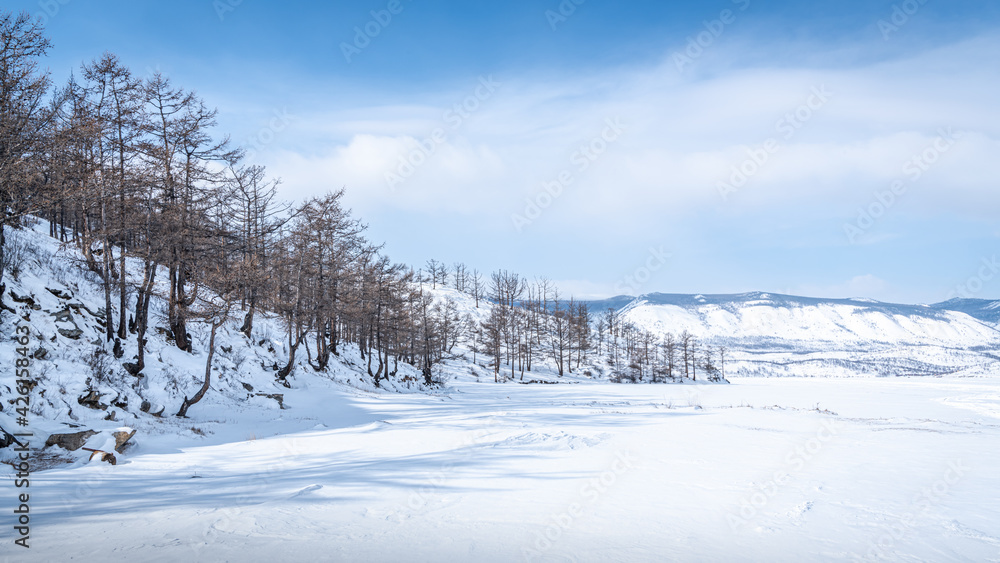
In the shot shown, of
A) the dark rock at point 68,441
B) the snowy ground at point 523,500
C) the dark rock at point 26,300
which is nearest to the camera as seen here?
the snowy ground at point 523,500

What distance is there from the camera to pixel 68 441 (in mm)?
9102

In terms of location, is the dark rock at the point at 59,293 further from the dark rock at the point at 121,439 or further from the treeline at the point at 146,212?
the dark rock at the point at 121,439

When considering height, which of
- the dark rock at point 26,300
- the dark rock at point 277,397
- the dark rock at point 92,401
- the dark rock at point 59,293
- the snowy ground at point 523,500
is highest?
the dark rock at point 59,293

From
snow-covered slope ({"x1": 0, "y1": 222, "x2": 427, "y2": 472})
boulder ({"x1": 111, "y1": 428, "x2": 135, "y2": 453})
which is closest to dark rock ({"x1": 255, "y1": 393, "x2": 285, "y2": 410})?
snow-covered slope ({"x1": 0, "y1": 222, "x2": 427, "y2": 472})

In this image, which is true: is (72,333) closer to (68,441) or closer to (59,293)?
(59,293)

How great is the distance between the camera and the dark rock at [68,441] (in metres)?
8.99

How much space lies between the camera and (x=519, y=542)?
16.2 feet

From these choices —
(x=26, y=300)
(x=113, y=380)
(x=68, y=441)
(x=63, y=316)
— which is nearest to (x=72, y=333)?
(x=63, y=316)

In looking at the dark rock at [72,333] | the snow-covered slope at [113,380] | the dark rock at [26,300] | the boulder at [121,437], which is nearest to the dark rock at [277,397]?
the snow-covered slope at [113,380]

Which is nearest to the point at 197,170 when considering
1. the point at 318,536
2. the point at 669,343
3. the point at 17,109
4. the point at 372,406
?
the point at 17,109

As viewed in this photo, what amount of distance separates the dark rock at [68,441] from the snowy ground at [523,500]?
1.00 meters

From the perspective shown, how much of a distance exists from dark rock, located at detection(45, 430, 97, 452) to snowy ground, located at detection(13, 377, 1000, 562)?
3.27ft

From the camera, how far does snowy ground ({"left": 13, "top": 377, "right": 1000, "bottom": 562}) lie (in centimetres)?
478

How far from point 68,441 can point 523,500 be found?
9.06 m
